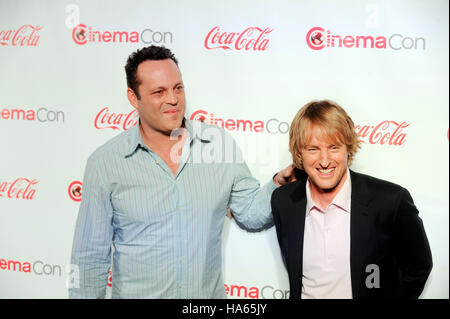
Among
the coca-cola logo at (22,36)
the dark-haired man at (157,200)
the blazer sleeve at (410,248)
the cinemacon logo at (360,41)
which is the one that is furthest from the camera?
the coca-cola logo at (22,36)

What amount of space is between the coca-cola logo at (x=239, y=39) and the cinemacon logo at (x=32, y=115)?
0.98m

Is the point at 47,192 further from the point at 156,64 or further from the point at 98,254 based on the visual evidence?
the point at 156,64

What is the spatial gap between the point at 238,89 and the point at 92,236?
1.10 m

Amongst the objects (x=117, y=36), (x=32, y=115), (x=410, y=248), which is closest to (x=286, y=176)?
(x=410, y=248)

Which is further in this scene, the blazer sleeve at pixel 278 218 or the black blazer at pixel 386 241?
the blazer sleeve at pixel 278 218

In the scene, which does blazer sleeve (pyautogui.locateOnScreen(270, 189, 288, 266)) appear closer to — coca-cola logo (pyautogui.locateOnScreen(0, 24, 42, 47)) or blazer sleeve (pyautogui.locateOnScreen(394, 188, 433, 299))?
blazer sleeve (pyautogui.locateOnScreen(394, 188, 433, 299))

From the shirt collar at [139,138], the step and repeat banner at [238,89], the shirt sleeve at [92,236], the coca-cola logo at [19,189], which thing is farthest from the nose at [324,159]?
the coca-cola logo at [19,189]

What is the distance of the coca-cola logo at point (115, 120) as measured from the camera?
237cm

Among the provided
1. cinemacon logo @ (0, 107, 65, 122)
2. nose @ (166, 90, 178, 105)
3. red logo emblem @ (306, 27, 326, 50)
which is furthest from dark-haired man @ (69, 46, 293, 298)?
red logo emblem @ (306, 27, 326, 50)

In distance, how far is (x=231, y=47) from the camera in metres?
2.27

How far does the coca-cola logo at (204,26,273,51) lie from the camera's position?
88.6 inches

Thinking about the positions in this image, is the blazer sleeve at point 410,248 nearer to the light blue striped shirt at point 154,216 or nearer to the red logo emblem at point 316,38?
the light blue striped shirt at point 154,216

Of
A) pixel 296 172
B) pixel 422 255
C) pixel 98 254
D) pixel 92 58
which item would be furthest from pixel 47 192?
pixel 422 255
